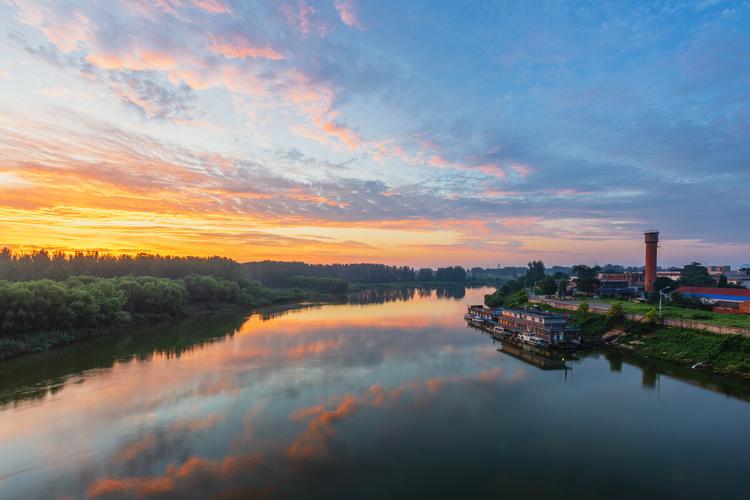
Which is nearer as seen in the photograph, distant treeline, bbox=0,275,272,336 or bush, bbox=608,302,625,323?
distant treeline, bbox=0,275,272,336

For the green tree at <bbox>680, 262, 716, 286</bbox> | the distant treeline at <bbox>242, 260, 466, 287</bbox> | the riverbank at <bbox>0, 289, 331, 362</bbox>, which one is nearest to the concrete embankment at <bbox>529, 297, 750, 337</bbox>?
the green tree at <bbox>680, 262, 716, 286</bbox>

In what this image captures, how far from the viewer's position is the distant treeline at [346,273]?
431ft

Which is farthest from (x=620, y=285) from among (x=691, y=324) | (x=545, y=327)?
(x=545, y=327)

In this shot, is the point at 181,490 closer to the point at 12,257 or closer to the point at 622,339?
the point at 622,339

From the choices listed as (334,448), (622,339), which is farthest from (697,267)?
(334,448)

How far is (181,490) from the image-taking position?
44.1 feet

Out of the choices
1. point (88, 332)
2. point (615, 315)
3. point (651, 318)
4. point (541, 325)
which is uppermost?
point (651, 318)

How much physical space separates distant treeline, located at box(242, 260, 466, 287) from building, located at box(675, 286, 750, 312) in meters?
98.3

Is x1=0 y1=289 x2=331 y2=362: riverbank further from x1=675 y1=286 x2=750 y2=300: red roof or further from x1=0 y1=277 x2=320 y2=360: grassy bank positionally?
x1=675 y1=286 x2=750 y2=300: red roof

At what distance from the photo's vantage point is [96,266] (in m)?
78.2

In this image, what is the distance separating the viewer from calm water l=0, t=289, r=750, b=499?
1416 cm

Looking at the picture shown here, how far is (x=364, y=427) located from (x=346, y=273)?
151 meters

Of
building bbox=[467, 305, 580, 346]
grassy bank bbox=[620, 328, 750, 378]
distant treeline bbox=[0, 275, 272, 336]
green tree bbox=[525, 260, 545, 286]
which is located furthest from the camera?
green tree bbox=[525, 260, 545, 286]

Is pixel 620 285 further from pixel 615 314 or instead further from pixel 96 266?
pixel 96 266
